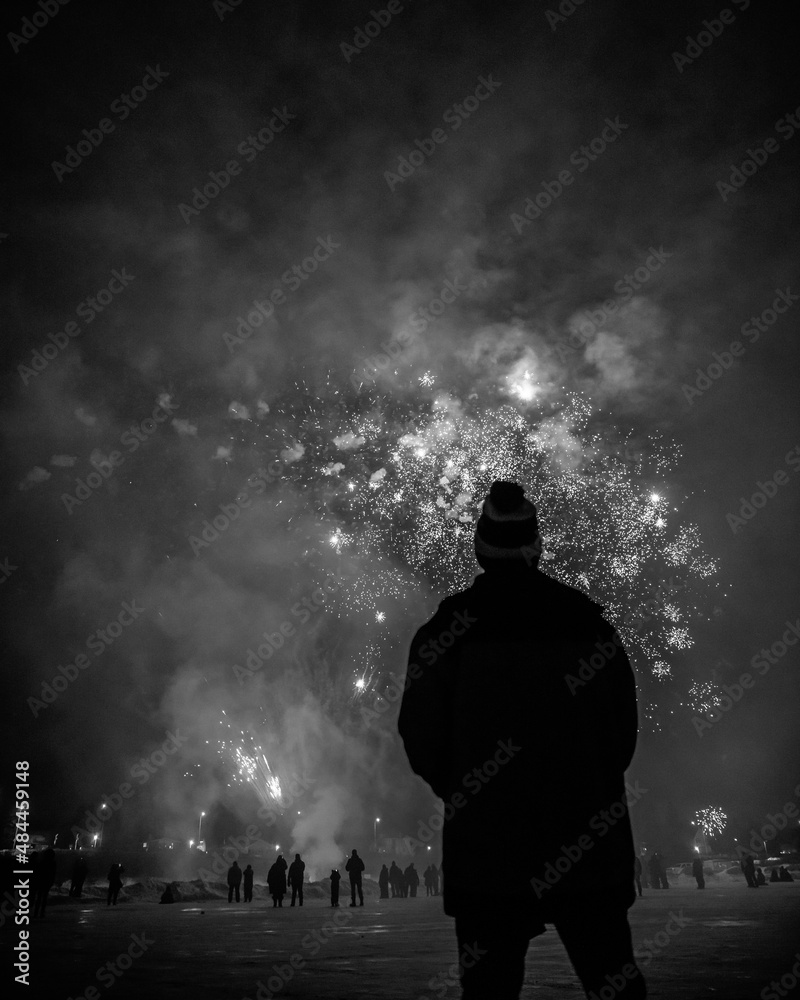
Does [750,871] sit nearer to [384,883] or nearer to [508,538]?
[384,883]

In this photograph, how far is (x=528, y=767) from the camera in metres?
2.21

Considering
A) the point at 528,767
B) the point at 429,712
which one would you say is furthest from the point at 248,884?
the point at 528,767

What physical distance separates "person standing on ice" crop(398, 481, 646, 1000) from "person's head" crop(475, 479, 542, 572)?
0.29ft

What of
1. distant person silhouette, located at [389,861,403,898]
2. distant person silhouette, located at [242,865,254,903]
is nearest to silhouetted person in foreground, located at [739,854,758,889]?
distant person silhouette, located at [389,861,403,898]

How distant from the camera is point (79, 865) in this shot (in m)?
27.0

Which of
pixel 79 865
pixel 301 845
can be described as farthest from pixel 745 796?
pixel 79 865

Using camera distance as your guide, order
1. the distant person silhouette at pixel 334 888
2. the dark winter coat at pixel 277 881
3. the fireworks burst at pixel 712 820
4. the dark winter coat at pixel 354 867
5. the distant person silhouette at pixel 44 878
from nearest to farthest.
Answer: the distant person silhouette at pixel 44 878
the distant person silhouette at pixel 334 888
the dark winter coat at pixel 354 867
the dark winter coat at pixel 277 881
the fireworks burst at pixel 712 820

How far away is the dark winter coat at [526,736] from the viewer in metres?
2.14

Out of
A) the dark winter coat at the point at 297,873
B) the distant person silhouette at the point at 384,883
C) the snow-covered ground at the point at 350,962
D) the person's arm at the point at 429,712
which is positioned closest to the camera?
the person's arm at the point at 429,712

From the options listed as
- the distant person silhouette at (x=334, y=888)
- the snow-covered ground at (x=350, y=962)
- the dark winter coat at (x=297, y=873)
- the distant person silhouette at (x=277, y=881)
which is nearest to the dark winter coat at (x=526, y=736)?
the snow-covered ground at (x=350, y=962)

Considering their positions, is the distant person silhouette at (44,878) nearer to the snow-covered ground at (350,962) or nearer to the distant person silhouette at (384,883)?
the snow-covered ground at (350,962)

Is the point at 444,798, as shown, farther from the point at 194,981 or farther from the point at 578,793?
the point at 194,981

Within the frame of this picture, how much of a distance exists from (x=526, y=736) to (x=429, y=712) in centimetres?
36

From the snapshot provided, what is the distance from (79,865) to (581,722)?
105 feet
